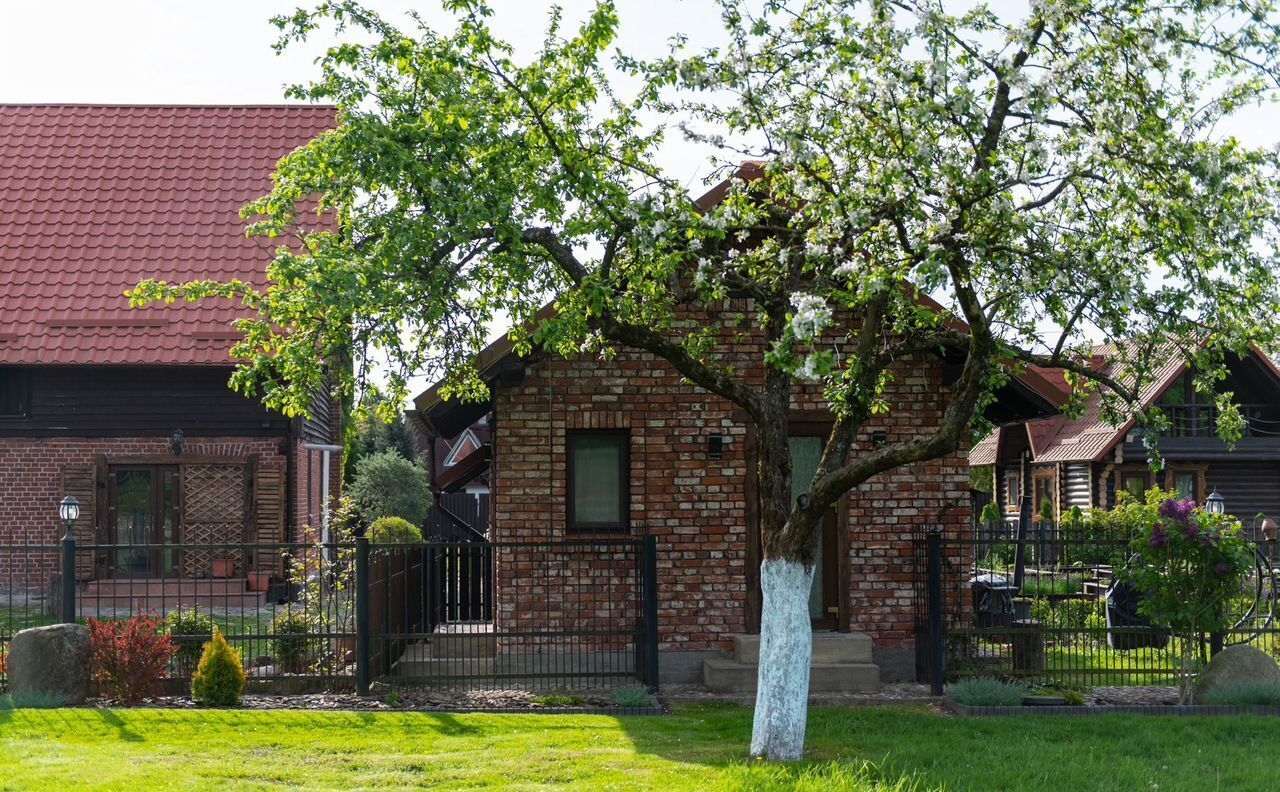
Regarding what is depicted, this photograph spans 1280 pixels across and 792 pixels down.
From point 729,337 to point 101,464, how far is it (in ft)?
36.9

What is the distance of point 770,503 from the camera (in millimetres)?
9539

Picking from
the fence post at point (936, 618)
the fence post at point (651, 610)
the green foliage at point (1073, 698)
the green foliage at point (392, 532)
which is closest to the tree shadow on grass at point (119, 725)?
the fence post at point (651, 610)

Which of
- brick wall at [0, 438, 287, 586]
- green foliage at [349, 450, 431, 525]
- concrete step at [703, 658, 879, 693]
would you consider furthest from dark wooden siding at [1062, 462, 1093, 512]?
concrete step at [703, 658, 879, 693]

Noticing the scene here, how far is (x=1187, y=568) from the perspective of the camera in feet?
39.3

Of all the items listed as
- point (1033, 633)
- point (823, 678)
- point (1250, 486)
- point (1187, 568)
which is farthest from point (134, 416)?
point (1250, 486)

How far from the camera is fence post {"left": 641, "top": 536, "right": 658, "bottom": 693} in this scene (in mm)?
12461

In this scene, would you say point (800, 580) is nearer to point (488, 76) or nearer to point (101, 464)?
point (488, 76)

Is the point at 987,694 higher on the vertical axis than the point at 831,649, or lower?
lower

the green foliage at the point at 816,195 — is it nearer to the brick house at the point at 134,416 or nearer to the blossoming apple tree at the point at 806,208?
the blossoming apple tree at the point at 806,208

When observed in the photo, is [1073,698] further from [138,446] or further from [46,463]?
[46,463]

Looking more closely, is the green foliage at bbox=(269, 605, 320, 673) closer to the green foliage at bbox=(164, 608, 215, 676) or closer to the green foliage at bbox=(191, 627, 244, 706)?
the green foliage at bbox=(164, 608, 215, 676)

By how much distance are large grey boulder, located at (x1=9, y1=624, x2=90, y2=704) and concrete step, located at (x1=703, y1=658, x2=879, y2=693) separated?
18.7 ft

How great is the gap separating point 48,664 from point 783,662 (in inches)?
253

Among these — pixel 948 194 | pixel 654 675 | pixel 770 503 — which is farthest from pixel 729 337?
pixel 948 194
